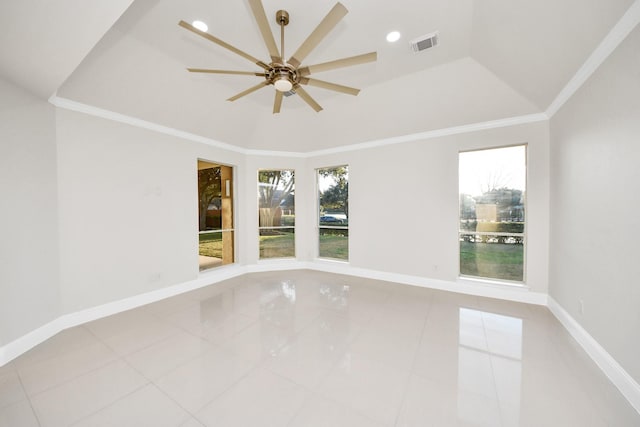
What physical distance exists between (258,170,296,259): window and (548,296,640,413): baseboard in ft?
→ 15.5

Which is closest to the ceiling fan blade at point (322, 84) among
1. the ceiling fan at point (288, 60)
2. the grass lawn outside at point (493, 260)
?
the ceiling fan at point (288, 60)

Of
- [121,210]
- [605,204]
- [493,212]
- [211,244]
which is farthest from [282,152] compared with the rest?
[605,204]

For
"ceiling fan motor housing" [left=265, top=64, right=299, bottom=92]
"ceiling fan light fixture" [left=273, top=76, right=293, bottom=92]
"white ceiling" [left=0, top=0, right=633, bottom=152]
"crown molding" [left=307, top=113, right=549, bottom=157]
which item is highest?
"white ceiling" [left=0, top=0, right=633, bottom=152]

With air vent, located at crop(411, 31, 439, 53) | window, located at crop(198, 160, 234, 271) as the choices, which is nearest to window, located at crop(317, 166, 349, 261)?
window, located at crop(198, 160, 234, 271)

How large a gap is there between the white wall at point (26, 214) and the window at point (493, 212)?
5790 mm

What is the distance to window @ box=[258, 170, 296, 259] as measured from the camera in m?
5.54

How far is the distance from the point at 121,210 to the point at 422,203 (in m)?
4.91

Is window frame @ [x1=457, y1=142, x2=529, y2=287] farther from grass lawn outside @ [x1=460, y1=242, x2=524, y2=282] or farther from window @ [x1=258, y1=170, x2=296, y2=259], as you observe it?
window @ [x1=258, y1=170, x2=296, y2=259]

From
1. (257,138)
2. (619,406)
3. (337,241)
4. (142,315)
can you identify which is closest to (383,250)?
(337,241)

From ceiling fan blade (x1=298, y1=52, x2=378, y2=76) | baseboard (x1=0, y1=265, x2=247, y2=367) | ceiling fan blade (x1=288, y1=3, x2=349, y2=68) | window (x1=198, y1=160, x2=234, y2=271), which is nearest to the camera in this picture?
ceiling fan blade (x1=288, y1=3, x2=349, y2=68)

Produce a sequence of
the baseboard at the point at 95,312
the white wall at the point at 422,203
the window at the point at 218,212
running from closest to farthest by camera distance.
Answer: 1. the baseboard at the point at 95,312
2. the white wall at the point at 422,203
3. the window at the point at 218,212

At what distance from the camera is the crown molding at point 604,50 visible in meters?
1.70

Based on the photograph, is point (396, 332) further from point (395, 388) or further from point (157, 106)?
point (157, 106)

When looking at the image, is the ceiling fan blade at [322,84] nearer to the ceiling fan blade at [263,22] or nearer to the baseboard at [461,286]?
the ceiling fan blade at [263,22]
